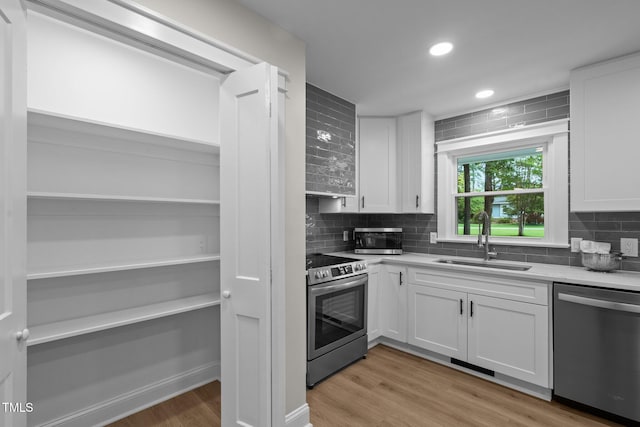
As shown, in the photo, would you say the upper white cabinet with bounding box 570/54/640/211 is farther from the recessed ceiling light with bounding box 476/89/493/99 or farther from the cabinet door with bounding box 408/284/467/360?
the cabinet door with bounding box 408/284/467/360

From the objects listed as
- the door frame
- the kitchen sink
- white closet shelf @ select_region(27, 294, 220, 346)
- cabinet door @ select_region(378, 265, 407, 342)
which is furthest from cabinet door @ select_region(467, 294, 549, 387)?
white closet shelf @ select_region(27, 294, 220, 346)

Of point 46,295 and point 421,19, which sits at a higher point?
point 421,19

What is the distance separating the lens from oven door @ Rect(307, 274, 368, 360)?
2.49 metres

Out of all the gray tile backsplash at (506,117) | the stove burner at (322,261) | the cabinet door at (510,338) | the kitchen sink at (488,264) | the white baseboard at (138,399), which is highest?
the gray tile backsplash at (506,117)

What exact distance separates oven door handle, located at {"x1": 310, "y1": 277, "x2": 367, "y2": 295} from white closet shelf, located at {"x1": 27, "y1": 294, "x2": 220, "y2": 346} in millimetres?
768

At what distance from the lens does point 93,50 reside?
6.73 feet

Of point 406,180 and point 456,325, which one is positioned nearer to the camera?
point 456,325

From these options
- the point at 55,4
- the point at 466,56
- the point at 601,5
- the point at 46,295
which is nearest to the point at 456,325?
the point at 466,56

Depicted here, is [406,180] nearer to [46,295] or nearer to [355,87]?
[355,87]

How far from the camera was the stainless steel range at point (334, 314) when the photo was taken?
98.3 inches

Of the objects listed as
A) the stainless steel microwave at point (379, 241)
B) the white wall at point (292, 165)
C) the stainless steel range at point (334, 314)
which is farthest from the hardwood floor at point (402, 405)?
the stainless steel microwave at point (379, 241)

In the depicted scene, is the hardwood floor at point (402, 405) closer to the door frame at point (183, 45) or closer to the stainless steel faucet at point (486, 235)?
the door frame at point (183, 45)

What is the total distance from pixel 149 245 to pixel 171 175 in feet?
1.82

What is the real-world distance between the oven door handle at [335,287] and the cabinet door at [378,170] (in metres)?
0.94
